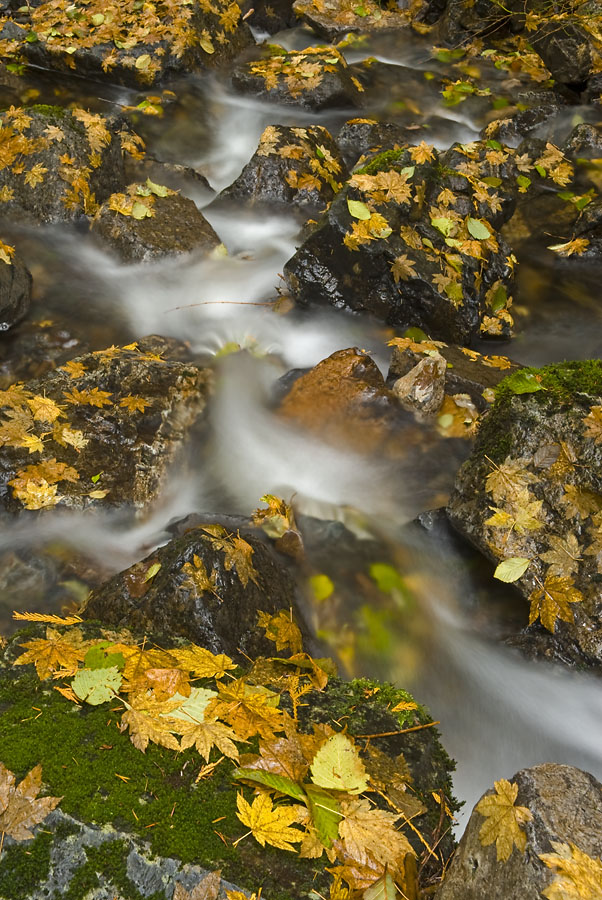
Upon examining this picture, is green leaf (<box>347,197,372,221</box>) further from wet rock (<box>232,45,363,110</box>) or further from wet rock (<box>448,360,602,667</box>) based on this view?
wet rock (<box>232,45,363,110</box>)

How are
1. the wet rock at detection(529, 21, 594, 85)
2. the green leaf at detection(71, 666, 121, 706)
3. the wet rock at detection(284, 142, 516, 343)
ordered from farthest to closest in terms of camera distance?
the wet rock at detection(529, 21, 594, 85), the wet rock at detection(284, 142, 516, 343), the green leaf at detection(71, 666, 121, 706)

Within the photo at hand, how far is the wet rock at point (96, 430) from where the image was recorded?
4.00 m

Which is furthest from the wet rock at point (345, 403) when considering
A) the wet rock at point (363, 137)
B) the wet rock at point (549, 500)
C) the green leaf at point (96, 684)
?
the wet rock at point (363, 137)

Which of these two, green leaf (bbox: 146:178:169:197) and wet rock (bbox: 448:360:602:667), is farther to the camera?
green leaf (bbox: 146:178:169:197)

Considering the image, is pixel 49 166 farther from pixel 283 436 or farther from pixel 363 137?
pixel 363 137

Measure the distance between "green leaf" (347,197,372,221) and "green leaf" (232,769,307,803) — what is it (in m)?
4.66

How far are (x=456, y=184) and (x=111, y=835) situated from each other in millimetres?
5998

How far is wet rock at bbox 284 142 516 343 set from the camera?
5.45 meters

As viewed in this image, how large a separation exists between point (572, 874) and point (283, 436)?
12.0ft

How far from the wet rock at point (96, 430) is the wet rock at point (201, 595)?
935mm

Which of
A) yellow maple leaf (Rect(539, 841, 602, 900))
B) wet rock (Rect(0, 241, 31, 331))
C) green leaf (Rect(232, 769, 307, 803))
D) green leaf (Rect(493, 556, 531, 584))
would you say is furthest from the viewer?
wet rock (Rect(0, 241, 31, 331))

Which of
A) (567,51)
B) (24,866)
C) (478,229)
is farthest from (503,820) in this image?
(567,51)

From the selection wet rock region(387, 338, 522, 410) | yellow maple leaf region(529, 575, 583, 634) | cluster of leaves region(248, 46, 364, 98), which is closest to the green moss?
yellow maple leaf region(529, 575, 583, 634)

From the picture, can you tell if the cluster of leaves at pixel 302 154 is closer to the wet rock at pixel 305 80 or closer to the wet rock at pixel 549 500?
the wet rock at pixel 305 80
